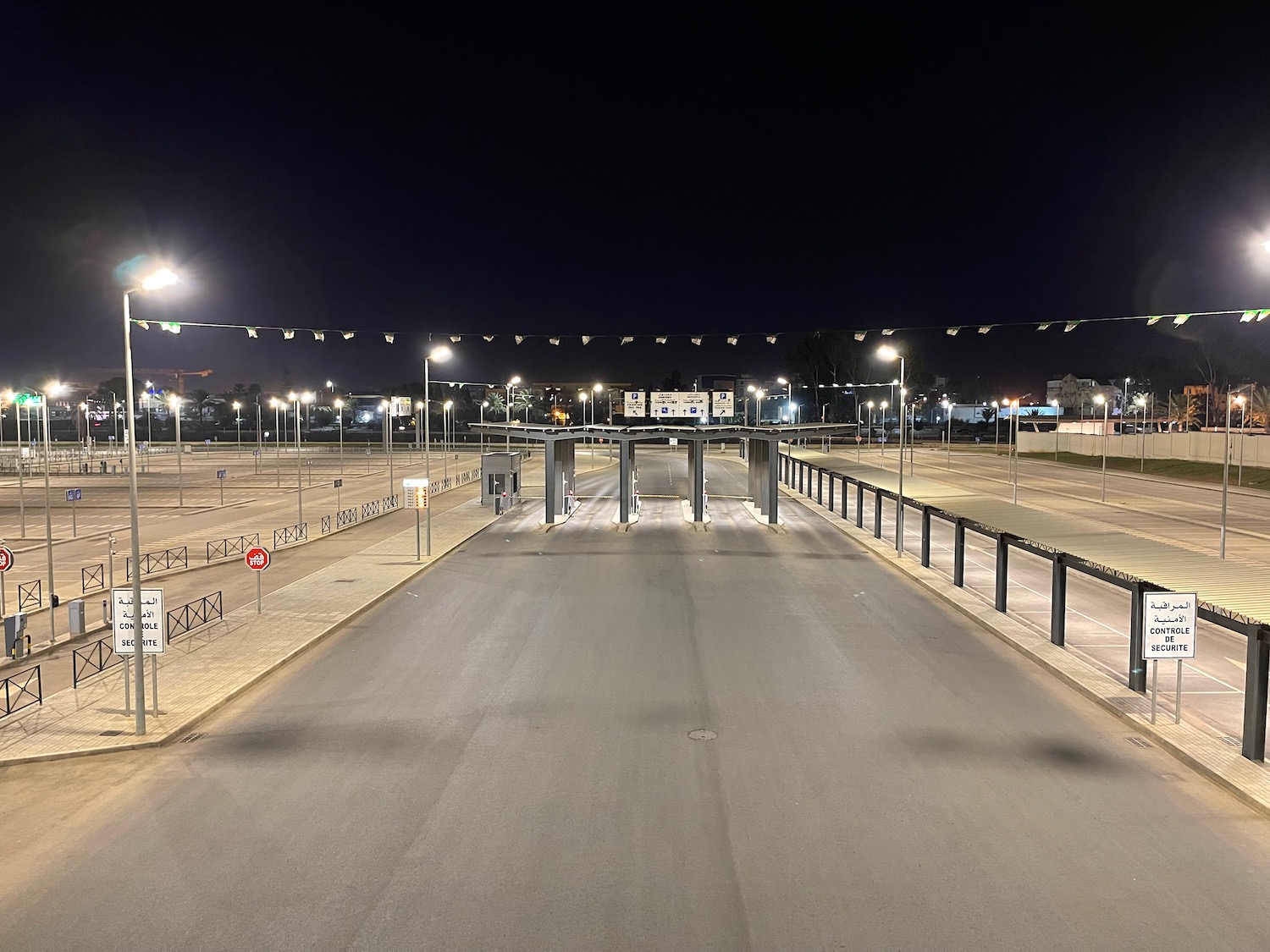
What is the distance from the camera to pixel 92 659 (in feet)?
53.4

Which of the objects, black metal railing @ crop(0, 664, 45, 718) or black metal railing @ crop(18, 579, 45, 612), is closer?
black metal railing @ crop(0, 664, 45, 718)

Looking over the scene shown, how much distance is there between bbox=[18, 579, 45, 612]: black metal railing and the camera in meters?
20.8

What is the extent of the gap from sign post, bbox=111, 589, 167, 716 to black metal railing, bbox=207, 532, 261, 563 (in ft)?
54.1

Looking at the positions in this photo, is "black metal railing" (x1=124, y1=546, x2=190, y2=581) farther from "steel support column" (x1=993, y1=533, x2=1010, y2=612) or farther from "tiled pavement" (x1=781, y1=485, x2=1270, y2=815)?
"steel support column" (x1=993, y1=533, x2=1010, y2=612)

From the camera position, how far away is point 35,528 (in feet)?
120

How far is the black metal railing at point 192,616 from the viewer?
60.0ft

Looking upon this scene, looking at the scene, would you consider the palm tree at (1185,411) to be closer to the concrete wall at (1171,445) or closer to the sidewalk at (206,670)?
the concrete wall at (1171,445)

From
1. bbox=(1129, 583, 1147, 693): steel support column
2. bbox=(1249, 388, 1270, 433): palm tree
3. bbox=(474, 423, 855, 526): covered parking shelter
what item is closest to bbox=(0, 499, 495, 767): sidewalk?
bbox=(474, 423, 855, 526): covered parking shelter

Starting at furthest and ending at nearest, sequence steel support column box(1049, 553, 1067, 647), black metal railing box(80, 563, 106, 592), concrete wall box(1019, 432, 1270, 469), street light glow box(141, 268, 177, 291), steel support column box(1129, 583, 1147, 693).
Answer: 1. concrete wall box(1019, 432, 1270, 469)
2. black metal railing box(80, 563, 106, 592)
3. steel support column box(1049, 553, 1067, 647)
4. steel support column box(1129, 583, 1147, 693)
5. street light glow box(141, 268, 177, 291)

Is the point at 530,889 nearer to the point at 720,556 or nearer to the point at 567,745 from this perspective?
the point at 567,745

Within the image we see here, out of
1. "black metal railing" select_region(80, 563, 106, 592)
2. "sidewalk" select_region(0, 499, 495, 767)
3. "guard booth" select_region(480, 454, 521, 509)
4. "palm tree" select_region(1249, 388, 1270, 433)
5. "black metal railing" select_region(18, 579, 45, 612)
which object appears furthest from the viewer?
"palm tree" select_region(1249, 388, 1270, 433)

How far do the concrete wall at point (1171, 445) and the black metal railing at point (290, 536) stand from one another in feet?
194

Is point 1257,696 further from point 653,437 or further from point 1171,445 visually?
point 1171,445

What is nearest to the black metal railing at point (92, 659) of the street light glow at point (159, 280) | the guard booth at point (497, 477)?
the street light glow at point (159, 280)
